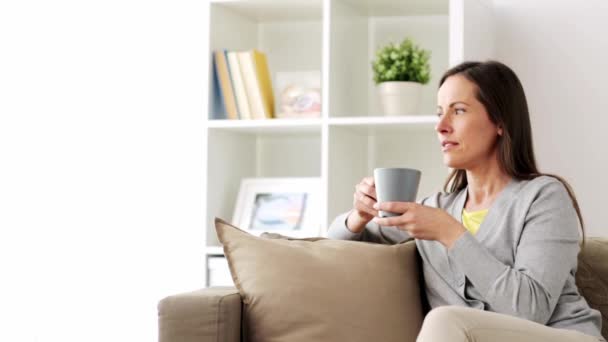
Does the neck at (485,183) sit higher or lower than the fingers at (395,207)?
higher

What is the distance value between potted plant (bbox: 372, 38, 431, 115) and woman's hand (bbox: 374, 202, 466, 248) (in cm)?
Result: 106

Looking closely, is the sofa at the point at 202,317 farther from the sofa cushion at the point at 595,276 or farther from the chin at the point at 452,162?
the sofa cushion at the point at 595,276

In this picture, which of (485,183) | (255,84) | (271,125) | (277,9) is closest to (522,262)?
(485,183)

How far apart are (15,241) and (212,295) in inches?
82.0

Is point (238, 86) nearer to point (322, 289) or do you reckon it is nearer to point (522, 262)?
point (322, 289)

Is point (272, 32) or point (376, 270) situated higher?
point (272, 32)

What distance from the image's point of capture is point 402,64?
293cm

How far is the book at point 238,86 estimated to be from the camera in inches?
120

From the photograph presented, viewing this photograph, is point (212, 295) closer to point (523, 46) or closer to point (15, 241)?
point (523, 46)

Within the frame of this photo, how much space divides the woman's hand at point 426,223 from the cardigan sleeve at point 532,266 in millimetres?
23

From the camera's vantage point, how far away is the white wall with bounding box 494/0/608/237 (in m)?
3.03

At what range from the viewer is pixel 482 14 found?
9.78 ft

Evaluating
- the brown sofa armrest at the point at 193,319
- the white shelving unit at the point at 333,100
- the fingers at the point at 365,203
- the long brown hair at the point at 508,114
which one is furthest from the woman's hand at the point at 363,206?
the white shelving unit at the point at 333,100

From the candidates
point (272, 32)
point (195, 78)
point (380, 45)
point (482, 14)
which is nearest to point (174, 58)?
point (195, 78)
